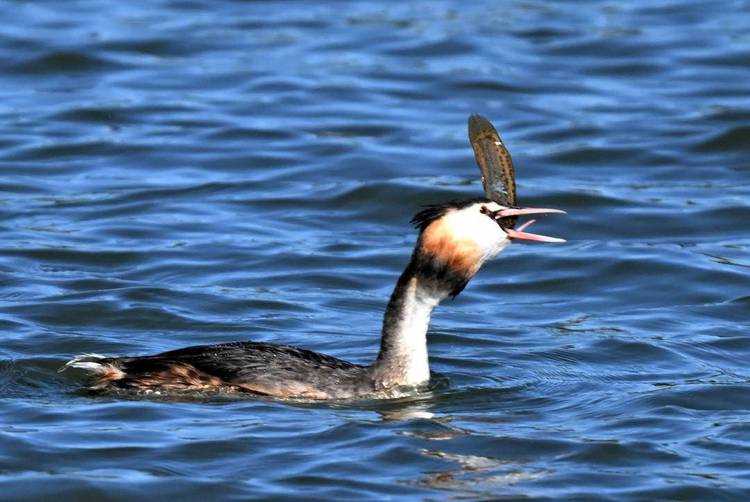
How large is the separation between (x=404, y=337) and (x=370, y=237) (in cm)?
484

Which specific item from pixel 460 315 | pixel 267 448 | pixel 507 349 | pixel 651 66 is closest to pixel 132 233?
pixel 460 315

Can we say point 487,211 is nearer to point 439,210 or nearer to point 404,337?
point 439,210

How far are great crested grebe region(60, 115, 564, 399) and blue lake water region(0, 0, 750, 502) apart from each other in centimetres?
15

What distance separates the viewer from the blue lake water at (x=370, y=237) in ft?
30.0

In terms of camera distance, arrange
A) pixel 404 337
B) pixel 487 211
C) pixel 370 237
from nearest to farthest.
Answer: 1. pixel 487 211
2. pixel 404 337
3. pixel 370 237

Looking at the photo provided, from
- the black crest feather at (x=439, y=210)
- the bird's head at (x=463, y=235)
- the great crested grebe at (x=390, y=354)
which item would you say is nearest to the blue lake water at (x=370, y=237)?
the great crested grebe at (x=390, y=354)

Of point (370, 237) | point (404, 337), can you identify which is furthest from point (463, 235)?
point (370, 237)

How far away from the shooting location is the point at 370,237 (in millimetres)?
14812

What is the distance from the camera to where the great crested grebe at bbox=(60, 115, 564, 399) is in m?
9.59

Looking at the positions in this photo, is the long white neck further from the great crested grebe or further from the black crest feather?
the black crest feather

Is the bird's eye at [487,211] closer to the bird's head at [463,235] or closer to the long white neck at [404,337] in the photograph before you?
the bird's head at [463,235]

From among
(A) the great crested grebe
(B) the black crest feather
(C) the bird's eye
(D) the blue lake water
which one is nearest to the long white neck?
(A) the great crested grebe

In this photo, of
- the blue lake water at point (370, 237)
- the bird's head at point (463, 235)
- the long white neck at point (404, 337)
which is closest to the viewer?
the blue lake water at point (370, 237)

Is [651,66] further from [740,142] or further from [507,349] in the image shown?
[507,349]
